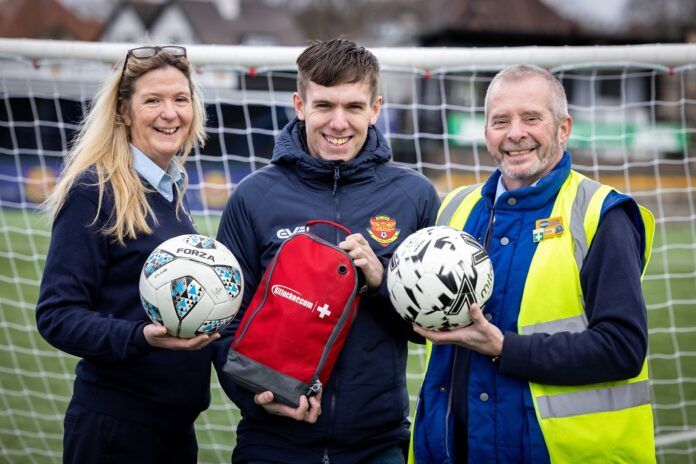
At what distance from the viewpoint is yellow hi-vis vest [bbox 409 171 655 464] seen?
8.25 feet

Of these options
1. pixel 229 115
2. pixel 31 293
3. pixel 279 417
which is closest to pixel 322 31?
pixel 229 115

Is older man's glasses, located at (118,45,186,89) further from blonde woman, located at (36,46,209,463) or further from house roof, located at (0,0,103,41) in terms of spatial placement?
house roof, located at (0,0,103,41)

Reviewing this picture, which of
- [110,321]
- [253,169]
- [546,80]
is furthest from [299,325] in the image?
[253,169]

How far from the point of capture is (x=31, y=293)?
10.5 m

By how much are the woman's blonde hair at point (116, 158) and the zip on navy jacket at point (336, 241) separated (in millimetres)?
366

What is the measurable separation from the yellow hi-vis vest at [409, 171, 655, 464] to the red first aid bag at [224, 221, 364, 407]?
65cm

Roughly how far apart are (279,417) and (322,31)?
43964 mm

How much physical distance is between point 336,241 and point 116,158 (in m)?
0.95

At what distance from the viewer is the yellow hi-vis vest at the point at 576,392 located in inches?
99.0

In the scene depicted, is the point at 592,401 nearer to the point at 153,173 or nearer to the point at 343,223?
the point at 343,223

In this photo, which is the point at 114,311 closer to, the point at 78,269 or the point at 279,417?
the point at 78,269

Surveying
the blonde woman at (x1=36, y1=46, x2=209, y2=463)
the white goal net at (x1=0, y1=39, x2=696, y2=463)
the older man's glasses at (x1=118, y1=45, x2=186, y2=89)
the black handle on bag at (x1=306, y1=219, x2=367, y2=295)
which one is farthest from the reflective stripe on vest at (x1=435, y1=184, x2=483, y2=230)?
the white goal net at (x1=0, y1=39, x2=696, y2=463)

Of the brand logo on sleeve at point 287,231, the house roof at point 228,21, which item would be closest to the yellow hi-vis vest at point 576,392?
the brand logo on sleeve at point 287,231

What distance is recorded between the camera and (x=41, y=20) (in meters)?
39.8
